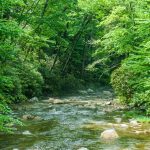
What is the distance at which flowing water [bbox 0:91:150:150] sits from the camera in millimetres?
13031

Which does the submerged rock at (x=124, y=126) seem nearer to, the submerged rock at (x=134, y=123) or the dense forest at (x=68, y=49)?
the submerged rock at (x=134, y=123)

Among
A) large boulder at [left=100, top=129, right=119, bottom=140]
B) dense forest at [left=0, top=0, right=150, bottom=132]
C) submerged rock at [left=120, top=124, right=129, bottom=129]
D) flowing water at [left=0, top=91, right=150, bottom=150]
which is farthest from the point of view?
submerged rock at [left=120, top=124, right=129, bottom=129]

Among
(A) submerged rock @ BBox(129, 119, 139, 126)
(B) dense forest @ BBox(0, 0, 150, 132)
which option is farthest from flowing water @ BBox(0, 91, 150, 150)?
(B) dense forest @ BBox(0, 0, 150, 132)

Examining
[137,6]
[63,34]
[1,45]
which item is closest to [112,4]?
[137,6]

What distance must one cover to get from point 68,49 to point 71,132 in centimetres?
2825

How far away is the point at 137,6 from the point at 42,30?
41.5 ft

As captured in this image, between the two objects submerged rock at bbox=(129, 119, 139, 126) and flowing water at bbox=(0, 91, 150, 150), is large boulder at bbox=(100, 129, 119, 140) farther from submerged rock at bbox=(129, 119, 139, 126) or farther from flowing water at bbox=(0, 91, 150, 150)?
submerged rock at bbox=(129, 119, 139, 126)

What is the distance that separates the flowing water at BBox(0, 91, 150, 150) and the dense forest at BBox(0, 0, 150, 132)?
3.38 feet

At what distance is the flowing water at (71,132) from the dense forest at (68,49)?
103 cm

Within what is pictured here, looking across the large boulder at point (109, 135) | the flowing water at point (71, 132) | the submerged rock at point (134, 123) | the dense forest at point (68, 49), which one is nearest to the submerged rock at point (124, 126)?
the flowing water at point (71, 132)

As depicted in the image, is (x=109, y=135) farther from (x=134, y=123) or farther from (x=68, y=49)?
(x=68, y=49)

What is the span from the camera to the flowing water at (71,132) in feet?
42.8

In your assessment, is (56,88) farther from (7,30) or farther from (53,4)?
(7,30)

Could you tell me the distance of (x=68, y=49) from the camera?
43.4m
